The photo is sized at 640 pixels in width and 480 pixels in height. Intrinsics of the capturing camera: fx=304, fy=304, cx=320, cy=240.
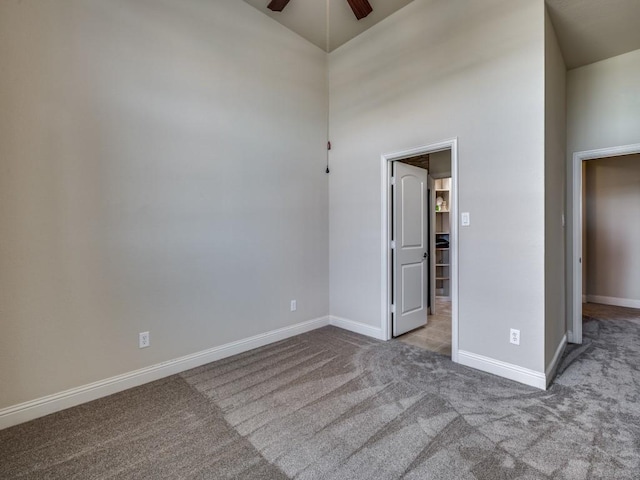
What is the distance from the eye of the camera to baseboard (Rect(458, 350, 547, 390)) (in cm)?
242

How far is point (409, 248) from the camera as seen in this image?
12.4 feet

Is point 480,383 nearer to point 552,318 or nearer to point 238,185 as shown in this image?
point 552,318

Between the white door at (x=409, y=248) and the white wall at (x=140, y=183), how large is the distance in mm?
1182

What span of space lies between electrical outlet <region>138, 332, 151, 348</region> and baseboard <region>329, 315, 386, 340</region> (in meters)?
2.23

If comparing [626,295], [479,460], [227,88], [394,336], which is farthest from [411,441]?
[626,295]

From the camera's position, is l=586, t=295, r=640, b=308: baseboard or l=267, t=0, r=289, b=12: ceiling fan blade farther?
l=586, t=295, r=640, b=308: baseboard

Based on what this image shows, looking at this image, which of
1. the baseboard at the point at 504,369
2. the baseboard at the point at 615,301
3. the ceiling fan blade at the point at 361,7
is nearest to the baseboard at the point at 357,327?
the baseboard at the point at 504,369

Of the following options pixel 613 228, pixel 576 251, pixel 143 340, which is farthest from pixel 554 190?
pixel 143 340

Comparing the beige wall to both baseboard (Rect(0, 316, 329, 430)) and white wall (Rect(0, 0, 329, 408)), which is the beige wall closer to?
white wall (Rect(0, 0, 329, 408))

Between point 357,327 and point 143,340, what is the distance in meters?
2.33

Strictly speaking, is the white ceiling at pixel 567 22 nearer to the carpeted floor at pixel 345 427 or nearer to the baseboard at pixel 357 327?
the carpeted floor at pixel 345 427

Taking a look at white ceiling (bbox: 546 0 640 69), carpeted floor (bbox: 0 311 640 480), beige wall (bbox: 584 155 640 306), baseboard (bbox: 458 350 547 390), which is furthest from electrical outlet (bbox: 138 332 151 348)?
beige wall (bbox: 584 155 640 306)

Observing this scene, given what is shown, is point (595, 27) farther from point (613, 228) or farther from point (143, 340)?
point (143, 340)

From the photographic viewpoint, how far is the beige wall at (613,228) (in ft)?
16.0
